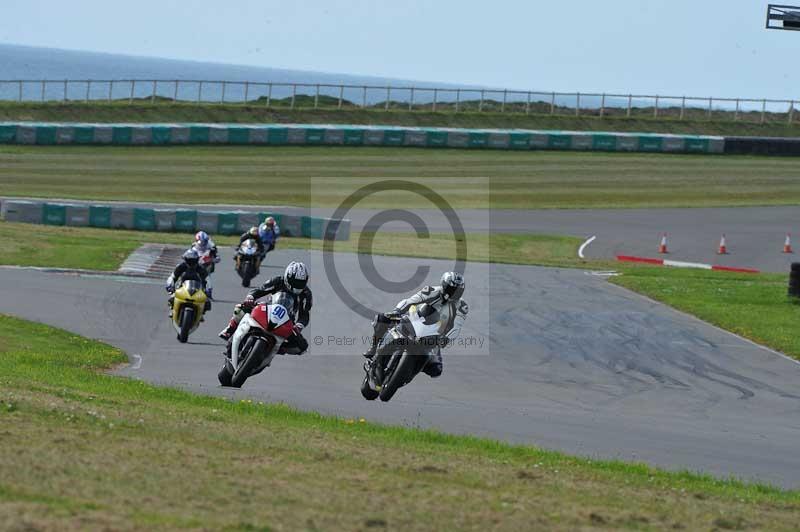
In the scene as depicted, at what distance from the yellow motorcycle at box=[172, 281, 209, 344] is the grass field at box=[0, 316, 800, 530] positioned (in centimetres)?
629

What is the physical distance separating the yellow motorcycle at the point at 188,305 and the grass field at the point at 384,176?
28789 mm

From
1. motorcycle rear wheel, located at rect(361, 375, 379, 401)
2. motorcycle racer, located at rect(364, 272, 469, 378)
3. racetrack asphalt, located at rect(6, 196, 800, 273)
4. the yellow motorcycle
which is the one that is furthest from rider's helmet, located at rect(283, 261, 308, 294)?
racetrack asphalt, located at rect(6, 196, 800, 273)

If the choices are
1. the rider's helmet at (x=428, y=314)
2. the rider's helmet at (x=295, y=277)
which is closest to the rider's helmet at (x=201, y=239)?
the rider's helmet at (x=295, y=277)

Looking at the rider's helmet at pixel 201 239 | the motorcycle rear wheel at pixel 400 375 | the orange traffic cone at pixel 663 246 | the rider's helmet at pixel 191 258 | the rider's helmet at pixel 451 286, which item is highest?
the orange traffic cone at pixel 663 246

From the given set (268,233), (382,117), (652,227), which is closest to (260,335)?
(268,233)

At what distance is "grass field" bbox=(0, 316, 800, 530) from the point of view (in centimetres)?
805

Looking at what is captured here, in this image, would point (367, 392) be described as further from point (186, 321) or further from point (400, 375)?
point (186, 321)

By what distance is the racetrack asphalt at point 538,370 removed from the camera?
1527cm

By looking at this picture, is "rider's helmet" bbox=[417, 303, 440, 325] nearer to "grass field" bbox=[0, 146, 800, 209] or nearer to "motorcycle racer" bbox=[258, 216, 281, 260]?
"motorcycle racer" bbox=[258, 216, 281, 260]

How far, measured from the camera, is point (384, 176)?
55375 mm

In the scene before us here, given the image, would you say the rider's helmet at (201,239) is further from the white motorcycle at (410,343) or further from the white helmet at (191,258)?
the white motorcycle at (410,343)

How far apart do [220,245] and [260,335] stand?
21635 millimetres

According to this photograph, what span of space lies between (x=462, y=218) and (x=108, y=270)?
69.9 ft

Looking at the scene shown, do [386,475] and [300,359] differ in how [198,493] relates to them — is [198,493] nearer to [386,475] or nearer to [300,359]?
[386,475]
